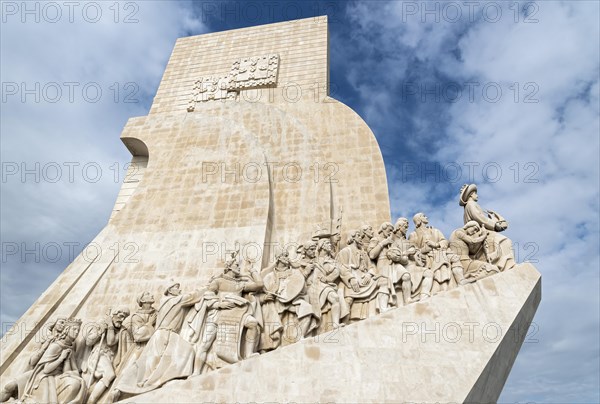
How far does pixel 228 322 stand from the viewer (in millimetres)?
5516

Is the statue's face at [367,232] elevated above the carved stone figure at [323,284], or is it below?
above

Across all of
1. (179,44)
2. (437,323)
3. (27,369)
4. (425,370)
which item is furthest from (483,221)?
(179,44)

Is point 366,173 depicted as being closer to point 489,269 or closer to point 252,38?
point 489,269

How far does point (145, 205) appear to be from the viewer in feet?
28.8

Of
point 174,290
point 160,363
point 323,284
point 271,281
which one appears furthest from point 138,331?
point 323,284

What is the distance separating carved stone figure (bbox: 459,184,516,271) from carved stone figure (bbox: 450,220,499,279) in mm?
119

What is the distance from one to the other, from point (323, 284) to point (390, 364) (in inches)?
69.4

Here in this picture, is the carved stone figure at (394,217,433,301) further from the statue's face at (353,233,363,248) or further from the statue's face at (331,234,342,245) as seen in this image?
the statue's face at (331,234,342,245)

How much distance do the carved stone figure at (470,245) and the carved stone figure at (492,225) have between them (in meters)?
0.12

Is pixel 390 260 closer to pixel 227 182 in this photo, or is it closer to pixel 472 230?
pixel 472 230

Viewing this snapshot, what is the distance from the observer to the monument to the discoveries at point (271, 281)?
4.73 m

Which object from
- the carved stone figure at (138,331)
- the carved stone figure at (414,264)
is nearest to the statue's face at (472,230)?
the carved stone figure at (414,264)

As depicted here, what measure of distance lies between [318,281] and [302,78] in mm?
6538

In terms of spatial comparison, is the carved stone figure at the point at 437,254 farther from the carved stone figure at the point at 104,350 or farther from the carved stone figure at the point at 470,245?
the carved stone figure at the point at 104,350
